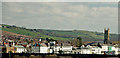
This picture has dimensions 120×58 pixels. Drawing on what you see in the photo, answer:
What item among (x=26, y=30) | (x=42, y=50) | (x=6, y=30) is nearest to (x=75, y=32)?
(x=26, y=30)

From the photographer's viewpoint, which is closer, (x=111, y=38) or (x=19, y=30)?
(x=111, y=38)

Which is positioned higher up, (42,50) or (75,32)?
(42,50)

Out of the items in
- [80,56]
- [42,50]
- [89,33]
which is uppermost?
[80,56]

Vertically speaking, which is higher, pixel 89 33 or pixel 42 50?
pixel 42 50

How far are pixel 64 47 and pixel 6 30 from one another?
35.1 m

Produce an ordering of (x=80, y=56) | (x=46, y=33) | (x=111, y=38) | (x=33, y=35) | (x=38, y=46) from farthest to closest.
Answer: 1. (x=46, y=33)
2. (x=33, y=35)
3. (x=111, y=38)
4. (x=38, y=46)
5. (x=80, y=56)

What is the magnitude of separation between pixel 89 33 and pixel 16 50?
5851 cm

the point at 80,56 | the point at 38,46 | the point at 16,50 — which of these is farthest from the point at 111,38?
the point at 80,56

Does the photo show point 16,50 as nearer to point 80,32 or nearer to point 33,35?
point 33,35

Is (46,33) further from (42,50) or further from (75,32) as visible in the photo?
(42,50)

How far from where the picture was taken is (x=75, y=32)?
9875 centimetres

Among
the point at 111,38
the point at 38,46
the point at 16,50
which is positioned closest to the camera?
the point at 16,50

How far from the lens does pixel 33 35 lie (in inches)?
3088

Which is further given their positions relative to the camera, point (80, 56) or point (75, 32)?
point (75, 32)
